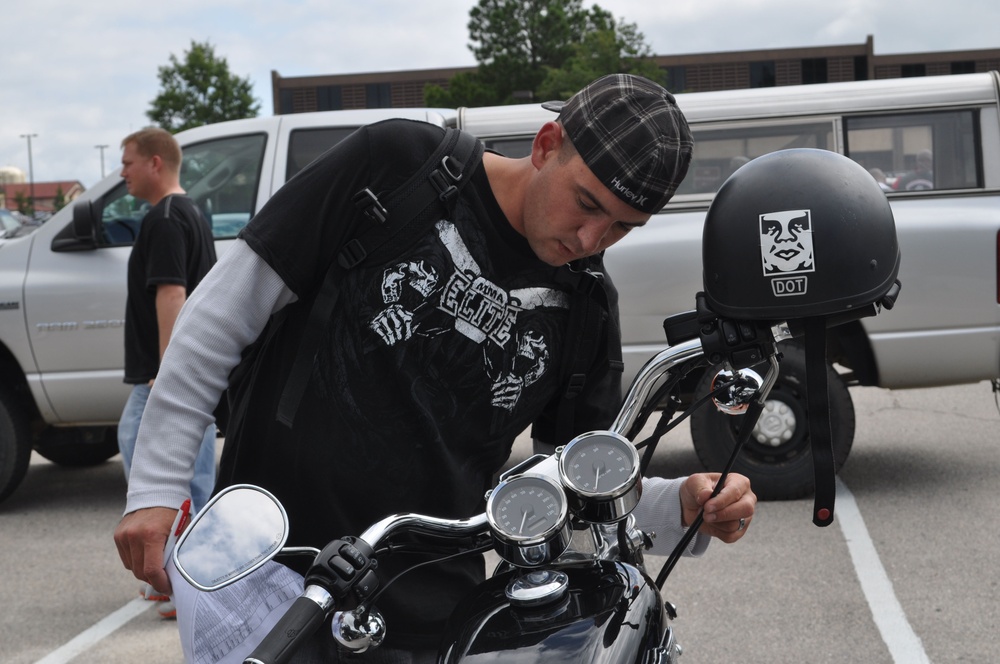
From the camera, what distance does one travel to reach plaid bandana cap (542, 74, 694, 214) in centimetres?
156

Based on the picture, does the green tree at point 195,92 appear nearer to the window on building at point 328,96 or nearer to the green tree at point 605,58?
the green tree at point 605,58

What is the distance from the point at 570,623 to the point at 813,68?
6872cm

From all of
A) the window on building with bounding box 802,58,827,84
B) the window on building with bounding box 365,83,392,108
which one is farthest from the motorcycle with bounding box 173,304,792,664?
the window on building with bounding box 365,83,392,108

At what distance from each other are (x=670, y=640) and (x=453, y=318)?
2.06 ft

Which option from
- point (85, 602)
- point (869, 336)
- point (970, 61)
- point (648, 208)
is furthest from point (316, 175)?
point (970, 61)

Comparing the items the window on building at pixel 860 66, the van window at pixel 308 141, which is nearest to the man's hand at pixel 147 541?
the van window at pixel 308 141

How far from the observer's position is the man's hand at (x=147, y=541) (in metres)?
1.64

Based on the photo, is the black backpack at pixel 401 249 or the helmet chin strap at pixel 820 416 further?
the black backpack at pixel 401 249

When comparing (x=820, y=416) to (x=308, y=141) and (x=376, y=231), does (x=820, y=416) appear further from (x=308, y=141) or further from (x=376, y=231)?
(x=308, y=141)

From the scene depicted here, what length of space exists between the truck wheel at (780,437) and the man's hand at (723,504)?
14.5 feet

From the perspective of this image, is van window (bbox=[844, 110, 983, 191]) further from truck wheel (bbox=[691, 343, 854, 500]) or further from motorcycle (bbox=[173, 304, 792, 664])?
motorcycle (bbox=[173, 304, 792, 664])

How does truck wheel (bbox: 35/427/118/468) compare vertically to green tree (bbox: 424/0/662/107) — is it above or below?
below

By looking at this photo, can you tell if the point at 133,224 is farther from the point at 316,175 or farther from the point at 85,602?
the point at 316,175

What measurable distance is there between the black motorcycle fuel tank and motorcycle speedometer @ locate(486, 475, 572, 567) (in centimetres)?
5
